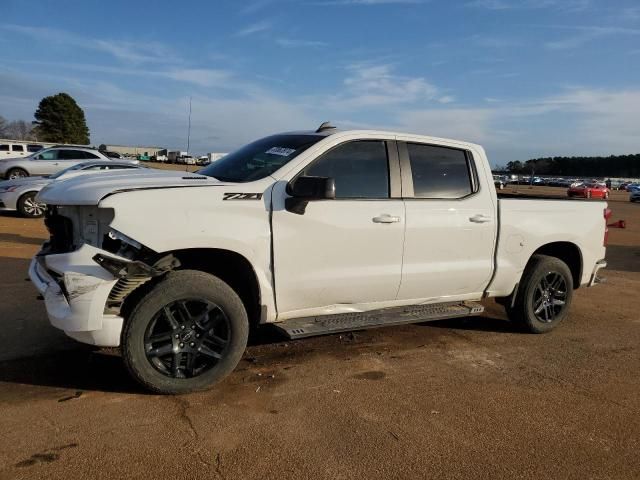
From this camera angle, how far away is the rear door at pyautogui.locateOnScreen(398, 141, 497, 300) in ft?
15.3

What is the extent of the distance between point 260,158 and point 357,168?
826 millimetres

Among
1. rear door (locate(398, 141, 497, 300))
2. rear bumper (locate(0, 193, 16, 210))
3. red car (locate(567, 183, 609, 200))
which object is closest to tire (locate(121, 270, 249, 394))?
rear door (locate(398, 141, 497, 300))

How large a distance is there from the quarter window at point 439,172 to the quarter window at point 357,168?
1.07ft

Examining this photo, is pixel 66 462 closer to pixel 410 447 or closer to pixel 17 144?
pixel 410 447

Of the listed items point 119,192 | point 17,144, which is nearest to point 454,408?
point 119,192

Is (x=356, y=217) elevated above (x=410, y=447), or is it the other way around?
(x=356, y=217)

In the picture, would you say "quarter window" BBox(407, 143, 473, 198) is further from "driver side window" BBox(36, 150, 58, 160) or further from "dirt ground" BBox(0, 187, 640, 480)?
"driver side window" BBox(36, 150, 58, 160)

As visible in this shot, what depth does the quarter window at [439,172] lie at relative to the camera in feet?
15.8

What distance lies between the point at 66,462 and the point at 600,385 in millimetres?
3892

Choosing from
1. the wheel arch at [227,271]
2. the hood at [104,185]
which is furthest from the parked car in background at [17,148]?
the wheel arch at [227,271]

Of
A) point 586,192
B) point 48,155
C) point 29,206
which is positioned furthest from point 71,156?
point 586,192

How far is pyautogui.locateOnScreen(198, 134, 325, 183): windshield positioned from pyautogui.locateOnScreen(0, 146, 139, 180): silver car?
1589 centimetres

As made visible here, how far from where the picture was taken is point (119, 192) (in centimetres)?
351

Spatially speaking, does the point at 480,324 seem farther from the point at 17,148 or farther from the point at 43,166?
the point at 17,148
